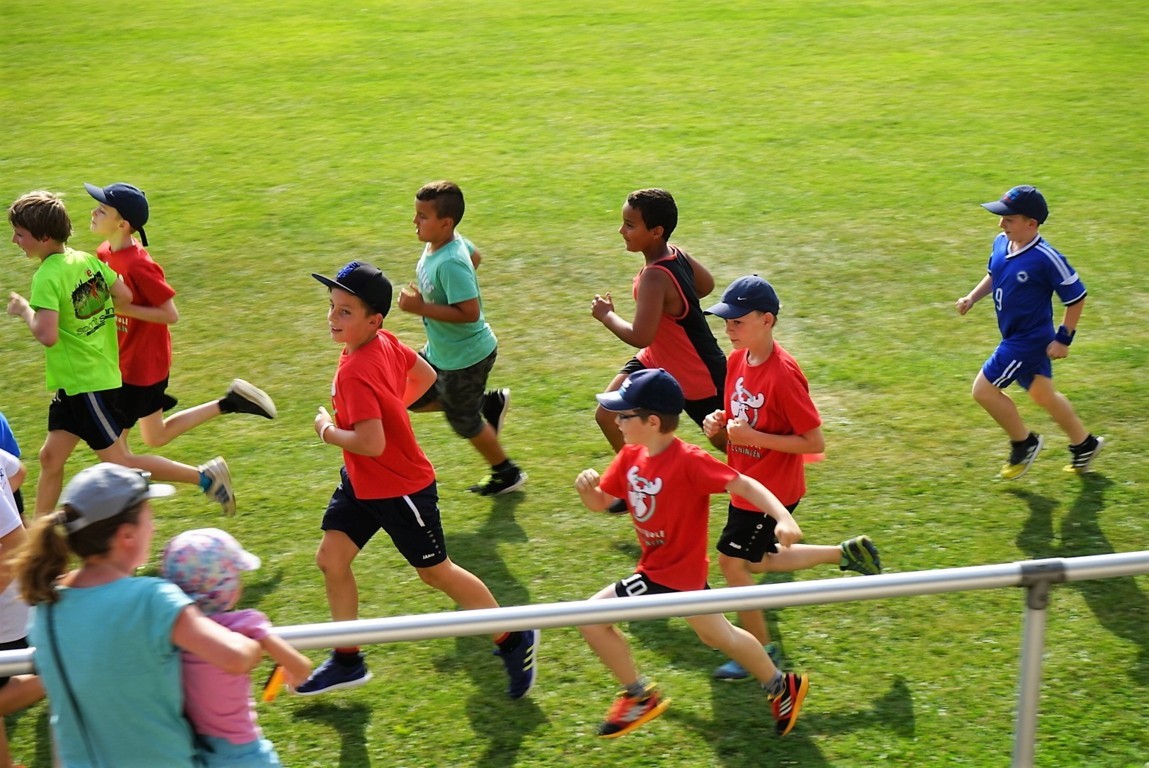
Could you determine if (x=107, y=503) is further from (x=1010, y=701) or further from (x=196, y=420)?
(x=196, y=420)

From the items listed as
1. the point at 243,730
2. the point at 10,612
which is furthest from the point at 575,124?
the point at 243,730

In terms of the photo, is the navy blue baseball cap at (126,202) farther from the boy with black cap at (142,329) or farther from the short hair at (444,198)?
the short hair at (444,198)

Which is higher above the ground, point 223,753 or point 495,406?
point 223,753

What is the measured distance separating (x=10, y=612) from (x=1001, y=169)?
11222mm

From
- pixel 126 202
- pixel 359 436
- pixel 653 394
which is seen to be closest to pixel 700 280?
pixel 653 394

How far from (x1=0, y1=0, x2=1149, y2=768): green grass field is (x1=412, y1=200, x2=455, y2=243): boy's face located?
159 centimetres

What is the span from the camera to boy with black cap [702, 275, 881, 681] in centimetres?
542

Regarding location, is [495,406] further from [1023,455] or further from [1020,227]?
[1020,227]

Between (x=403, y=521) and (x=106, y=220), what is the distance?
9.05 feet

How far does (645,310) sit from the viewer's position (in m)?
6.57

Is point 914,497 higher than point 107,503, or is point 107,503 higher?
point 107,503

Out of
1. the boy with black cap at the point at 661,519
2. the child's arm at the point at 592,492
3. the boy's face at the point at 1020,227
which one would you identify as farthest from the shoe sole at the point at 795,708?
the boy's face at the point at 1020,227

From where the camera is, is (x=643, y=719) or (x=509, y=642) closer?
(x=643, y=719)

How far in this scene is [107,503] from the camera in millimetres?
3223
